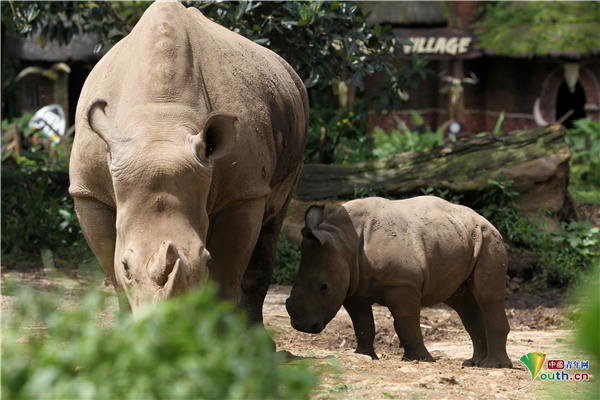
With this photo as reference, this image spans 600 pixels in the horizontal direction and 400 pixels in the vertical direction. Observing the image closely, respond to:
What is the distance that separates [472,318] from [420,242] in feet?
3.16

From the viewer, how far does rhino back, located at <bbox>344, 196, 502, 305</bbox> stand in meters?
5.01

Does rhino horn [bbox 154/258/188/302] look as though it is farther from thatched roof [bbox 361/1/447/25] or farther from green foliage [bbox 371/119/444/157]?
thatched roof [bbox 361/1/447/25]

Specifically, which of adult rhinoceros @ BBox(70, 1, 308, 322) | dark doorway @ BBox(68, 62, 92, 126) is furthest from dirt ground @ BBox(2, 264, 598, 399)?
dark doorway @ BBox(68, 62, 92, 126)

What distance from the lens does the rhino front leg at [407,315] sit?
496 centimetres

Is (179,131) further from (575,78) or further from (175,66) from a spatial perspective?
(575,78)

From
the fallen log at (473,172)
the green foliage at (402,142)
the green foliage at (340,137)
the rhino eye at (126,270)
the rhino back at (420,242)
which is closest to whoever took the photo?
the rhino eye at (126,270)

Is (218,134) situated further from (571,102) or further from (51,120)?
(571,102)

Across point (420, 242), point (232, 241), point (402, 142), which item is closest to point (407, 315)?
point (420, 242)

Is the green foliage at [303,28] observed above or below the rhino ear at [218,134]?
above

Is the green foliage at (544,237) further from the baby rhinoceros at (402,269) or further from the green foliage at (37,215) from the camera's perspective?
the green foliage at (37,215)

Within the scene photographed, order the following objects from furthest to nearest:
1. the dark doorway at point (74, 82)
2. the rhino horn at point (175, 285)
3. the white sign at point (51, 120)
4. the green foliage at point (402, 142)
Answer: the dark doorway at point (74, 82)
the white sign at point (51, 120)
the green foliage at point (402, 142)
the rhino horn at point (175, 285)

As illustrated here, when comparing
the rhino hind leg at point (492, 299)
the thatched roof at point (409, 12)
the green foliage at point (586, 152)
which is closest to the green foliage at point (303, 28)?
the rhino hind leg at point (492, 299)

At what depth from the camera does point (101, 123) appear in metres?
3.64

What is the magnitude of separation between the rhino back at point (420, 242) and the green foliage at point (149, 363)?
306 centimetres
